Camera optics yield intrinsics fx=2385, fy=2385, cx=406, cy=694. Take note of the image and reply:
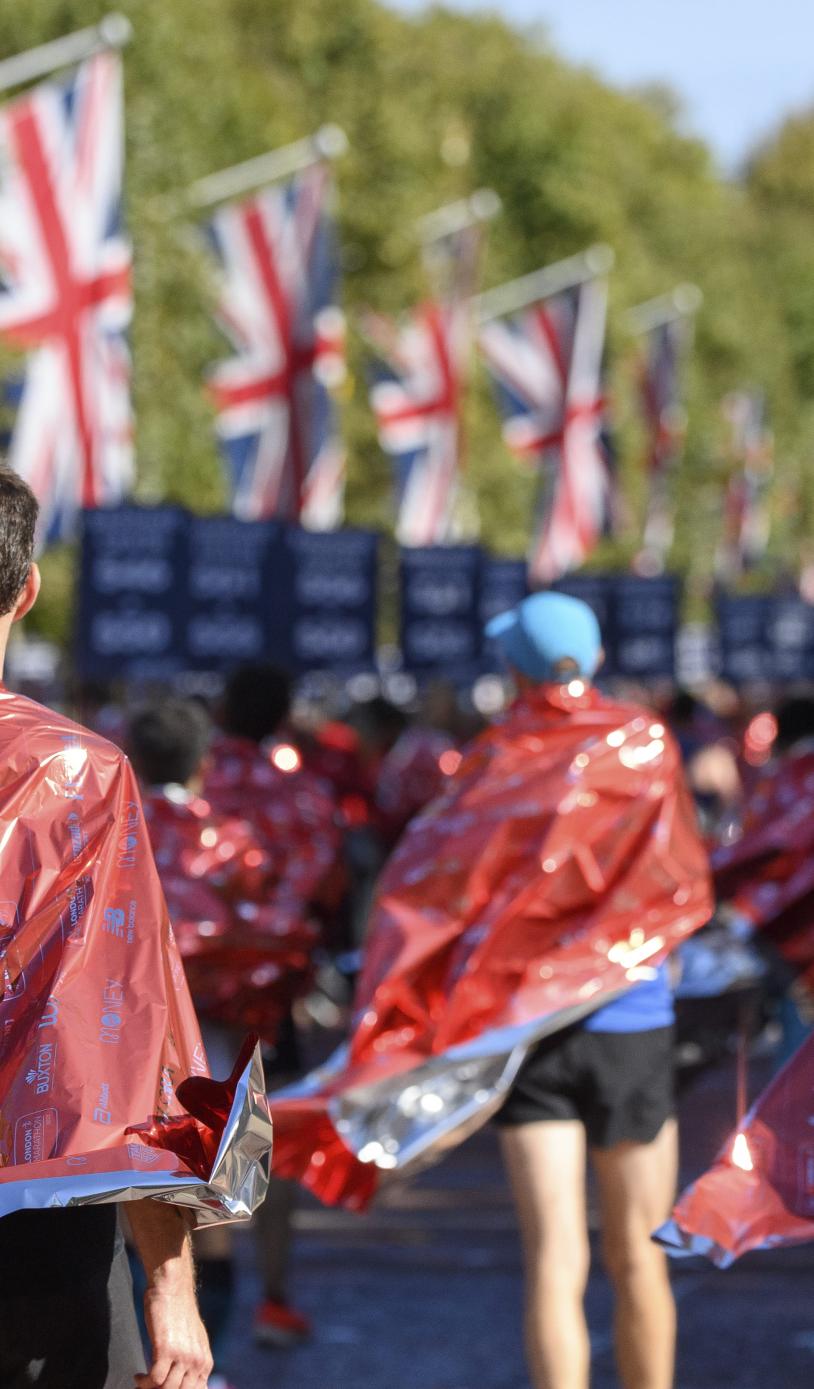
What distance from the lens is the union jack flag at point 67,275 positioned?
1233 centimetres

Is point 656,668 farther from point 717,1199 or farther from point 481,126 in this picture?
point 481,126

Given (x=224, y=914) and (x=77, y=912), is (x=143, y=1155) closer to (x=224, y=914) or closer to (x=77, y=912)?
(x=77, y=912)

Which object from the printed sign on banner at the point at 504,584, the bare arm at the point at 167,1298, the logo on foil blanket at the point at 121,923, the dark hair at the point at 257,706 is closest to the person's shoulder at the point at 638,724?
the dark hair at the point at 257,706

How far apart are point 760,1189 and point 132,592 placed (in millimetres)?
7831

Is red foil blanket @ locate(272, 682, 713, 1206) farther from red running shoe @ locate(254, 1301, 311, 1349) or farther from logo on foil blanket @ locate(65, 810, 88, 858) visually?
logo on foil blanket @ locate(65, 810, 88, 858)

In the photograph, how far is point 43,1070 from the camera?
2.54 meters

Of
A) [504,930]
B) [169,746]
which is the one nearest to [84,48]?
[169,746]

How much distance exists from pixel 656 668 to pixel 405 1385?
1227 centimetres

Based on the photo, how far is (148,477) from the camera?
2888cm

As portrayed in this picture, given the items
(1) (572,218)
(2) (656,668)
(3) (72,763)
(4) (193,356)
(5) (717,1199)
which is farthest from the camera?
(1) (572,218)

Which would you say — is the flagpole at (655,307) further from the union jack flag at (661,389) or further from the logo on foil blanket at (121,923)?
the logo on foil blanket at (121,923)

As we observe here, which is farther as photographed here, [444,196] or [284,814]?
[444,196]

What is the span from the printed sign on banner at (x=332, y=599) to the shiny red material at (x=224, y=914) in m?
6.69

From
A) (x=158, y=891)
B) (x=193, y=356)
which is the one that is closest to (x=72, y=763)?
(x=158, y=891)
